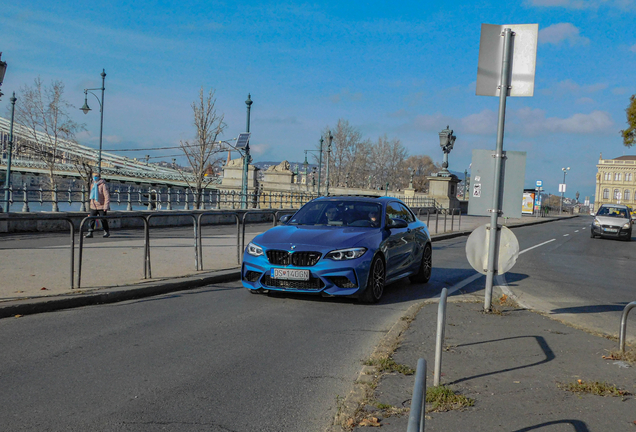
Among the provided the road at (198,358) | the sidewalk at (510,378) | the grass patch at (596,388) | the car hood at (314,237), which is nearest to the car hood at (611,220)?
the road at (198,358)

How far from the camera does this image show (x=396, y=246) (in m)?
9.75

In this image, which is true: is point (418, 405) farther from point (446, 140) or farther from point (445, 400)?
point (446, 140)

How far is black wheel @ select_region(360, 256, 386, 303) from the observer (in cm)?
872

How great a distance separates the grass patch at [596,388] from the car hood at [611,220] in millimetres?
26295

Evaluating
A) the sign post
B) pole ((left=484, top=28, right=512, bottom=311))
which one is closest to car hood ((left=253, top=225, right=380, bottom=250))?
pole ((left=484, top=28, right=512, bottom=311))

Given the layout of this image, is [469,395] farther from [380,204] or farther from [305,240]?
[380,204]

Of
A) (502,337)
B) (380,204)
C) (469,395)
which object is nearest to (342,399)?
(469,395)

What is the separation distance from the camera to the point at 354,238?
347 inches

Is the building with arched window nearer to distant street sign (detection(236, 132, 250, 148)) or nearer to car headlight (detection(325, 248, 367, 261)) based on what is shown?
distant street sign (detection(236, 132, 250, 148))

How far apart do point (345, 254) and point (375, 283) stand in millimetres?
743

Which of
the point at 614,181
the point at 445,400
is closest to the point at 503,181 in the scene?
the point at 445,400

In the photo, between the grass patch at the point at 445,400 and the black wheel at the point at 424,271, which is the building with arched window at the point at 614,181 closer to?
the black wheel at the point at 424,271

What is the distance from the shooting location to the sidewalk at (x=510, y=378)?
13.0 ft

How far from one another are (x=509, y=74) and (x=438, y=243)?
47.6ft
